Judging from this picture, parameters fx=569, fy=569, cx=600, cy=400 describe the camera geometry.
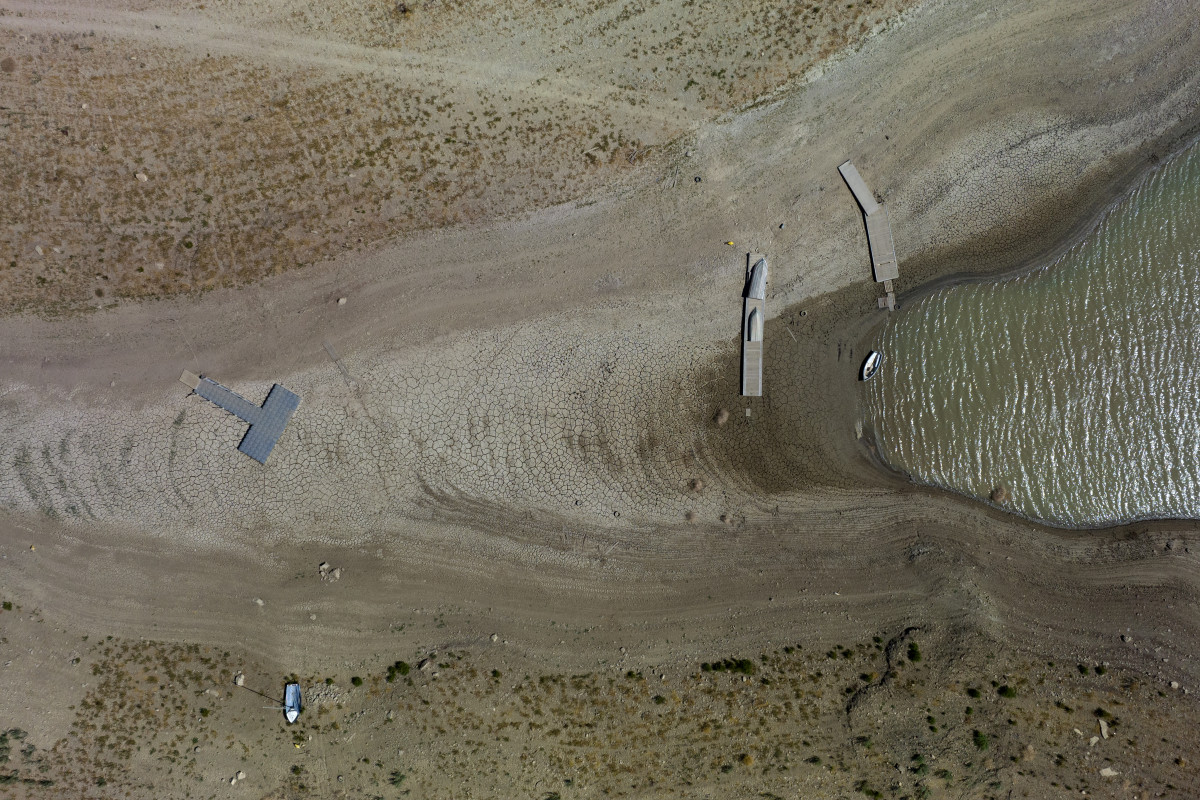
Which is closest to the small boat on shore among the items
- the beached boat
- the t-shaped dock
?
the t-shaped dock

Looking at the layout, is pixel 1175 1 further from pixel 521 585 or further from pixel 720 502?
pixel 521 585

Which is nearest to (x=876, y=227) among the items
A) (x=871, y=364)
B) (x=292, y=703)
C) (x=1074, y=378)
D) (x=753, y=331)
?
(x=871, y=364)

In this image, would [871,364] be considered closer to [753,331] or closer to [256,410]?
[753,331]

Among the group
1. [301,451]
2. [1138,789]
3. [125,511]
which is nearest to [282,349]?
[301,451]

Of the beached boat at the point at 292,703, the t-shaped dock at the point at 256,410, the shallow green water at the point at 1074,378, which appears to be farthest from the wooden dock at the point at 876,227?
the beached boat at the point at 292,703

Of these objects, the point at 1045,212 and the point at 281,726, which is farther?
the point at 1045,212

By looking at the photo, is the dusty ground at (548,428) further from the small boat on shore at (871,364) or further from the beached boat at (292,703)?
the small boat on shore at (871,364)
